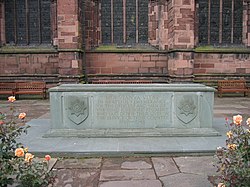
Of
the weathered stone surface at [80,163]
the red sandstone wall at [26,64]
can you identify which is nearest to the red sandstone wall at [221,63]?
the red sandstone wall at [26,64]

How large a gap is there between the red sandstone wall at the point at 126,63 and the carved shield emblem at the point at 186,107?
25.6 feet

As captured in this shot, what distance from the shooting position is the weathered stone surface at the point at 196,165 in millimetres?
4156

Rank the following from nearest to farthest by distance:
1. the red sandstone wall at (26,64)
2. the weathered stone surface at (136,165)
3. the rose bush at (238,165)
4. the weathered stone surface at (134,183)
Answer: the rose bush at (238,165), the weathered stone surface at (134,183), the weathered stone surface at (136,165), the red sandstone wall at (26,64)

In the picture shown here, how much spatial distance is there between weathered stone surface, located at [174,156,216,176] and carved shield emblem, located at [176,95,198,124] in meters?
1.34

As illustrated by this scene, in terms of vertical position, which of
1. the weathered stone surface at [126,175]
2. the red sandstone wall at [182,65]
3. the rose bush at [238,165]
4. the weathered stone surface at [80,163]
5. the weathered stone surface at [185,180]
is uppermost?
the red sandstone wall at [182,65]

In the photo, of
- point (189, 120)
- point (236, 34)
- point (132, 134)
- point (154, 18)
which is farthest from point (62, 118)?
point (236, 34)

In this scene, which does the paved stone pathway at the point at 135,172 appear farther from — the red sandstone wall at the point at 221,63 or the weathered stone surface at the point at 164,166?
the red sandstone wall at the point at 221,63

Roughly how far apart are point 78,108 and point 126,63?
799 cm

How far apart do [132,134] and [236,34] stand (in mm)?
10685

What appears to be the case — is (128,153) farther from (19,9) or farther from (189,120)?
(19,9)

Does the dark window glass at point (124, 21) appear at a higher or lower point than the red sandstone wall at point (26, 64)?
higher

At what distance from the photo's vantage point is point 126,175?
4.02 meters

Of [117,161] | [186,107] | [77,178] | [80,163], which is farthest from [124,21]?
[77,178]

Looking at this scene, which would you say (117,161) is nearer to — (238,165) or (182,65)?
(238,165)
